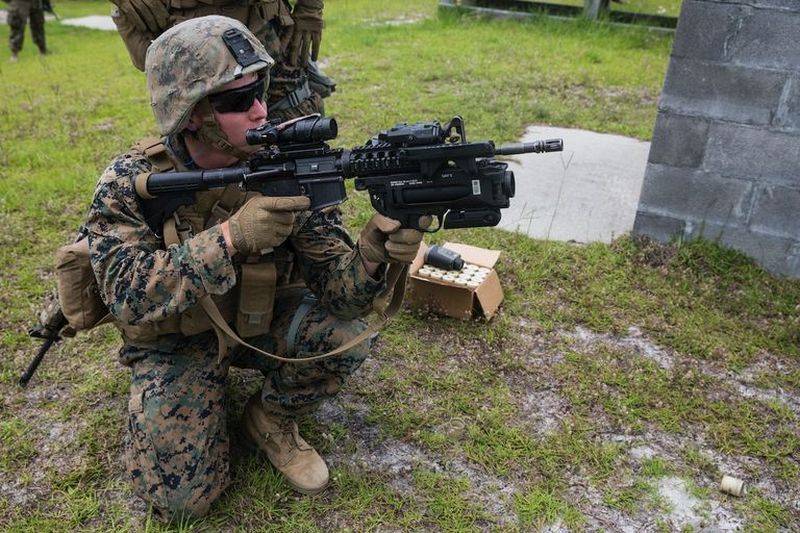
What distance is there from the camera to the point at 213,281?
8.12 ft

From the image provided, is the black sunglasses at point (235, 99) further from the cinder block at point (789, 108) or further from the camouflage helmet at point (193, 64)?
the cinder block at point (789, 108)

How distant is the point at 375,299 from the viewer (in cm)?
289

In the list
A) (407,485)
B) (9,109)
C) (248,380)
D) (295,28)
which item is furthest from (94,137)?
(407,485)

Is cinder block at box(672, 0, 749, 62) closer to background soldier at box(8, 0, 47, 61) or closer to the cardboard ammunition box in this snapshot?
the cardboard ammunition box

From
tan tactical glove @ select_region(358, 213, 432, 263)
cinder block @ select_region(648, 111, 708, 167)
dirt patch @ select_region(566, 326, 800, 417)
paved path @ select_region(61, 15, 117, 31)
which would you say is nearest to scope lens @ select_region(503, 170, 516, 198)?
tan tactical glove @ select_region(358, 213, 432, 263)

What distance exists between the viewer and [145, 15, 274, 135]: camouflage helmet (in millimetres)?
2488

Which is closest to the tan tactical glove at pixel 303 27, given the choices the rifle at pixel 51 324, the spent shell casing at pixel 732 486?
the rifle at pixel 51 324

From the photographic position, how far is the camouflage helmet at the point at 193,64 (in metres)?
2.49

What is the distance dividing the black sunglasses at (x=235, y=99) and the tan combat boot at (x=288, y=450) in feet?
4.41

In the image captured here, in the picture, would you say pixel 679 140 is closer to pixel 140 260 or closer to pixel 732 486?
pixel 732 486

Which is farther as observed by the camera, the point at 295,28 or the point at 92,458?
the point at 295,28

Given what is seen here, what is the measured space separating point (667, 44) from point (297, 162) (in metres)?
9.89

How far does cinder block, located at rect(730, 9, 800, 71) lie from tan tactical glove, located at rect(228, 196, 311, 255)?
310 cm

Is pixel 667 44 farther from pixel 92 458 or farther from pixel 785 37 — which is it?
pixel 92 458
